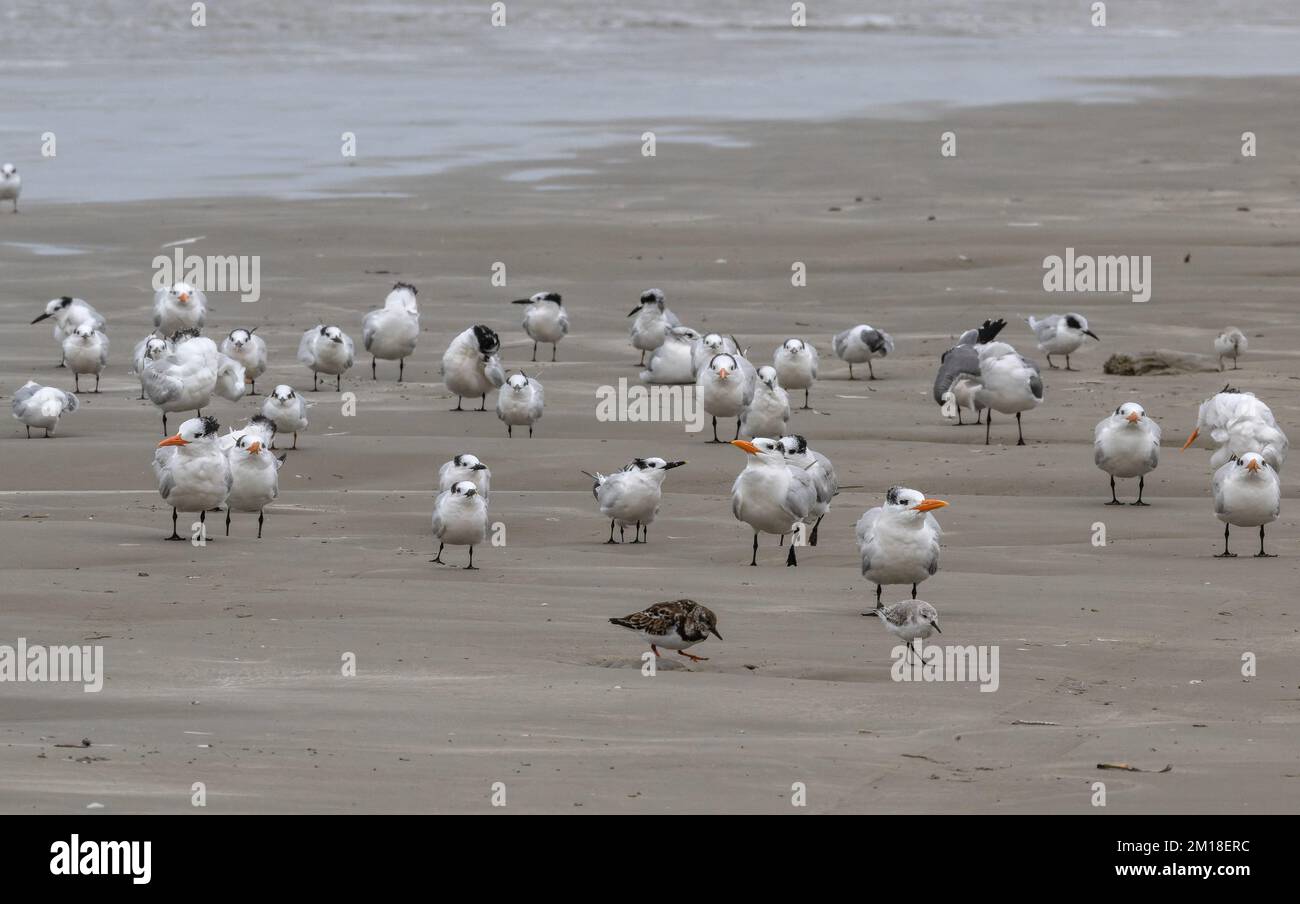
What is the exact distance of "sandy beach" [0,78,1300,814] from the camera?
698 cm

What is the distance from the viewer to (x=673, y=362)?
16219mm

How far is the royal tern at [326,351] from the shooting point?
52.4ft

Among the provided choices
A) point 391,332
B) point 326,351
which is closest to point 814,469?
point 326,351

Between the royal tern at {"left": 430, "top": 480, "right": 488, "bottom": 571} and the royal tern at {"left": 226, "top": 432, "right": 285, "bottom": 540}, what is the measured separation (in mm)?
1292

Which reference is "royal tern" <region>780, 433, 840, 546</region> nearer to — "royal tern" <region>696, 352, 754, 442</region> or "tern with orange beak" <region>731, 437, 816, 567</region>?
"tern with orange beak" <region>731, 437, 816, 567</region>

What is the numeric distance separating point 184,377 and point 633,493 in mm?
4073

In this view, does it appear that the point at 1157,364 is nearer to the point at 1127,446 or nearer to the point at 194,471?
the point at 1127,446

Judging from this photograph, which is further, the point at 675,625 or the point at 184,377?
the point at 184,377

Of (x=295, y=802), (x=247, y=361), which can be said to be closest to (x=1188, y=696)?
(x=295, y=802)

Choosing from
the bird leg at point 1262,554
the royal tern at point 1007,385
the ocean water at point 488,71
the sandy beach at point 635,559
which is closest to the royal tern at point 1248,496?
the bird leg at point 1262,554

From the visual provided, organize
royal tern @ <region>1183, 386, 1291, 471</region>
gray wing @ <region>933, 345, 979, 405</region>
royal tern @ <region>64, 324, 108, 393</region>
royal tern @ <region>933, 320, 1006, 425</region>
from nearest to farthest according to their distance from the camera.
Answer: royal tern @ <region>1183, 386, 1291, 471</region> → royal tern @ <region>933, 320, 1006, 425</region> → gray wing @ <region>933, 345, 979, 405</region> → royal tern @ <region>64, 324, 108, 393</region>

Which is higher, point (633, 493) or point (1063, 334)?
point (1063, 334)

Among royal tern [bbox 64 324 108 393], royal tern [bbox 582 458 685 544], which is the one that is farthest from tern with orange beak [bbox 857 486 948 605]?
royal tern [bbox 64 324 108 393]

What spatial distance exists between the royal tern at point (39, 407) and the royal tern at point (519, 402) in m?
2.90
